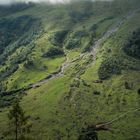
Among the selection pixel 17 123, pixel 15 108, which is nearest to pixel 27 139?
pixel 15 108

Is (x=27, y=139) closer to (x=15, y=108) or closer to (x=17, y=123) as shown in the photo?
(x=15, y=108)

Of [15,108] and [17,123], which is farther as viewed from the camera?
[17,123]

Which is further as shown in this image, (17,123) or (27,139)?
(17,123)

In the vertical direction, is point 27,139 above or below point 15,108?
below

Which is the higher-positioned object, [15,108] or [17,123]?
[15,108]
